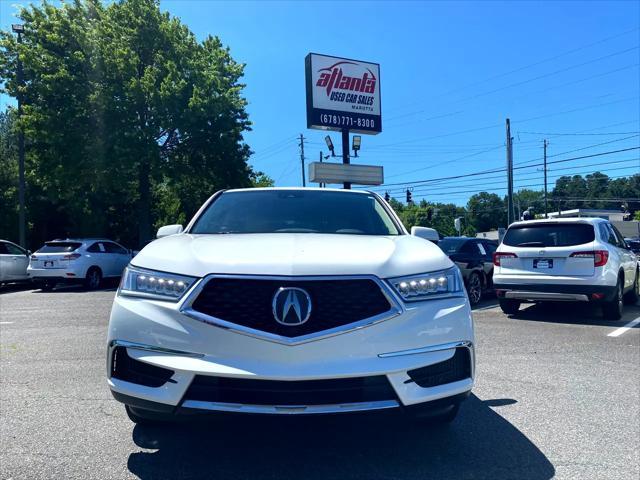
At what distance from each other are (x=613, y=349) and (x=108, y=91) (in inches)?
814

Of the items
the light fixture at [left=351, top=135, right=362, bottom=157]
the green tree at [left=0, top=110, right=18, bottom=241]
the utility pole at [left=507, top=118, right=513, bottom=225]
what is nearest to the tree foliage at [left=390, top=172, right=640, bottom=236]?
the utility pole at [left=507, top=118, right=513, bottom=225]

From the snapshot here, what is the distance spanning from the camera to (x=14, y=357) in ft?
20.1

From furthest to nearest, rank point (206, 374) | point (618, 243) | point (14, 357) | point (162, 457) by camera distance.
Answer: point (618, 243), point (14, 357), point (162, 457), point (206, 374)

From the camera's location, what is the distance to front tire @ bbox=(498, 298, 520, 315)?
9305 mm

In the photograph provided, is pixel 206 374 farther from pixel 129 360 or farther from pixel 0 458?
pixel 0 458

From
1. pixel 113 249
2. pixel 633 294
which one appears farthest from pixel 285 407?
pixel 113 249

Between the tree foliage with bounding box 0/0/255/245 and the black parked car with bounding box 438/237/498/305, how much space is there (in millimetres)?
13735

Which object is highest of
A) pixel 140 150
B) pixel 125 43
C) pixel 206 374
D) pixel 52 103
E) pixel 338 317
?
pixel 125 43

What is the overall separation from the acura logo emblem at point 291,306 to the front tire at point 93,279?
14435mm

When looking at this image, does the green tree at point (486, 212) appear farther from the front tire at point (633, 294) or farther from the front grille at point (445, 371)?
the front grille at point (445, 371)

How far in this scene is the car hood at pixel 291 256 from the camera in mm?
2809

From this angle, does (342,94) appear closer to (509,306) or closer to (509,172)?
(509,306)

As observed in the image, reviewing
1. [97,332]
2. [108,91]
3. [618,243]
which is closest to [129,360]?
[97,332]

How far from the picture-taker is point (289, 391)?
8.57ft
